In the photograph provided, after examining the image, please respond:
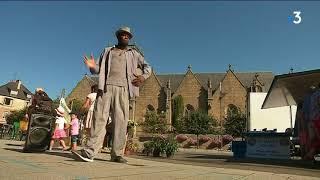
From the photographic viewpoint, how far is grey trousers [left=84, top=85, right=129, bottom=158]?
19.9 ft

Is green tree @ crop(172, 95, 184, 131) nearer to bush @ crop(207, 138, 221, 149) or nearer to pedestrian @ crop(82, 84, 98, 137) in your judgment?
bush @ crop(207, 138, 221, 149)

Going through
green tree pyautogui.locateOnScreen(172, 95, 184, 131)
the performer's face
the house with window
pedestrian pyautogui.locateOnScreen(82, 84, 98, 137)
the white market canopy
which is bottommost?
pedestrian pyautogui.locateOnScreen(82, 84, 98, 137)

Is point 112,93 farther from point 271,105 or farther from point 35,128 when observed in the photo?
point 271,105

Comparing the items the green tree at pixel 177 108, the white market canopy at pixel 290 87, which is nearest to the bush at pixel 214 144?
the white market canopy at pixel 290 87

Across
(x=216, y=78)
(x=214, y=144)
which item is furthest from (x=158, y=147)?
(x=216, y=78)

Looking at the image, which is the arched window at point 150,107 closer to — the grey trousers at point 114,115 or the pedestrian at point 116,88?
the pedestrian at point 116,88

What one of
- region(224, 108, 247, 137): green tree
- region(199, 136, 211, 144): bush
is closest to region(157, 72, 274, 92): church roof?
region(224, 108, 247, 137): green tree

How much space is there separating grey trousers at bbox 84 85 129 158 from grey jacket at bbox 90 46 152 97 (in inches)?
6.1

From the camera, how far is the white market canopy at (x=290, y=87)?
13.0 metres

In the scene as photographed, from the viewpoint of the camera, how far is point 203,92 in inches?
2317

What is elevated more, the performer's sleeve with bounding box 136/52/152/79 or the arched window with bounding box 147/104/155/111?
the arched window with bounding box 147/104/155/111

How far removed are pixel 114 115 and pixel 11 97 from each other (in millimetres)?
78835

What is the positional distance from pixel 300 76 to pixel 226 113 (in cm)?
4456

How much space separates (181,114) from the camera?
188ft
